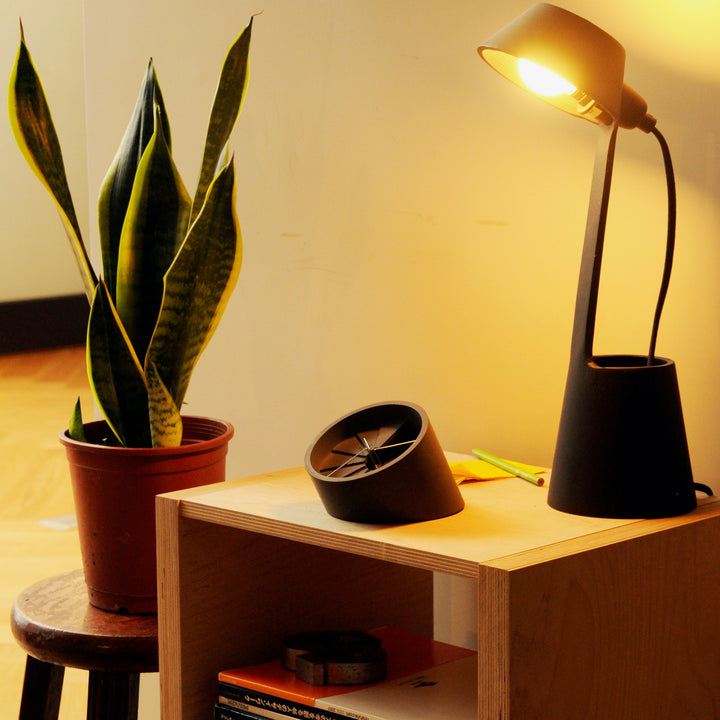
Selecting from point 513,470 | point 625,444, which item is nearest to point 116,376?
point 513,470

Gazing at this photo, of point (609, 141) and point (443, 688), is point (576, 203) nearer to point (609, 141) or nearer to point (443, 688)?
point (609, 141)

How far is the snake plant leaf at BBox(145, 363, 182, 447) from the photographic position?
39.1 inches

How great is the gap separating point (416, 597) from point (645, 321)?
1.30ft

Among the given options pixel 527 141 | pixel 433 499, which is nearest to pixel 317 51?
pixel 527 141

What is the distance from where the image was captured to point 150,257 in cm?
105

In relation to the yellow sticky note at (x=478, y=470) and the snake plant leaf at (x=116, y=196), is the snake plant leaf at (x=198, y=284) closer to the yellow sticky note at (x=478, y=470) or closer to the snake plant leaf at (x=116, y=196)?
the snake plant leaf at (x=116, y=196)

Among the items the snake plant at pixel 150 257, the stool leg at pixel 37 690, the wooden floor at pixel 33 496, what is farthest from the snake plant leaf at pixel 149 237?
the wooden floor at pixel 33 496

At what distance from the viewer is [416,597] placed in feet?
3.57

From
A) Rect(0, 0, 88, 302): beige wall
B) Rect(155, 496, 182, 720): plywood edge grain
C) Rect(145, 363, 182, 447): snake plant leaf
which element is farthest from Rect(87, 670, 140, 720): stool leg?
Rect(0, 0, 88, 302): beige wall

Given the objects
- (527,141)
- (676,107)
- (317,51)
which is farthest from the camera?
(317,51)

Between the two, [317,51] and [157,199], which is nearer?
[157,199]

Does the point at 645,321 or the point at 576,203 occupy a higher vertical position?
the point at 576,203

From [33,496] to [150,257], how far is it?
7.38 ft

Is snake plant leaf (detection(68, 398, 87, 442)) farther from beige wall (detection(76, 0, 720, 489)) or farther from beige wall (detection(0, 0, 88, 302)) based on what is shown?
beige wall (detection(0, 0, 88, 302))
